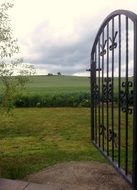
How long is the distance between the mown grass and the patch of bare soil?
1.11ft

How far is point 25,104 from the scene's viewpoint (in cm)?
2005

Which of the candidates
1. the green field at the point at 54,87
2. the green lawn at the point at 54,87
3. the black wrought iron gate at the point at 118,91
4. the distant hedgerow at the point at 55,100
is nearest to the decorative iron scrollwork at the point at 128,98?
the black wrought iron gate at the point at 118,91

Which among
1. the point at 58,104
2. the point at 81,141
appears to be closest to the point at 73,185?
the point at 81,141

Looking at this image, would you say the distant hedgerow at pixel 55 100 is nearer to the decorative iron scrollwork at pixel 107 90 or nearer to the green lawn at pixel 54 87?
the green lawn at pixel 54 87

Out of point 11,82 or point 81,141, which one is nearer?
point 11,82

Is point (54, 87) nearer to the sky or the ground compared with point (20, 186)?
nearer to the ground

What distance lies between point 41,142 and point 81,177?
391cm

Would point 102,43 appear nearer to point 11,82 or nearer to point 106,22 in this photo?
point 106,22

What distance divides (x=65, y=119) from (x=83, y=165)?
25.5 feet

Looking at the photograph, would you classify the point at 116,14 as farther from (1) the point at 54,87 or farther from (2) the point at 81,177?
(1) the point at 54,87

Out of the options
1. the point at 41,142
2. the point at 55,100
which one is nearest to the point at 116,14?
the point at 41,142

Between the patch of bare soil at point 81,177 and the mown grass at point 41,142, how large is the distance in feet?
1.11

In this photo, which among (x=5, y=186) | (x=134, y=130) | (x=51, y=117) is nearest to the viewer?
(x=134, y=130)

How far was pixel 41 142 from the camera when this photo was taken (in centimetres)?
980
